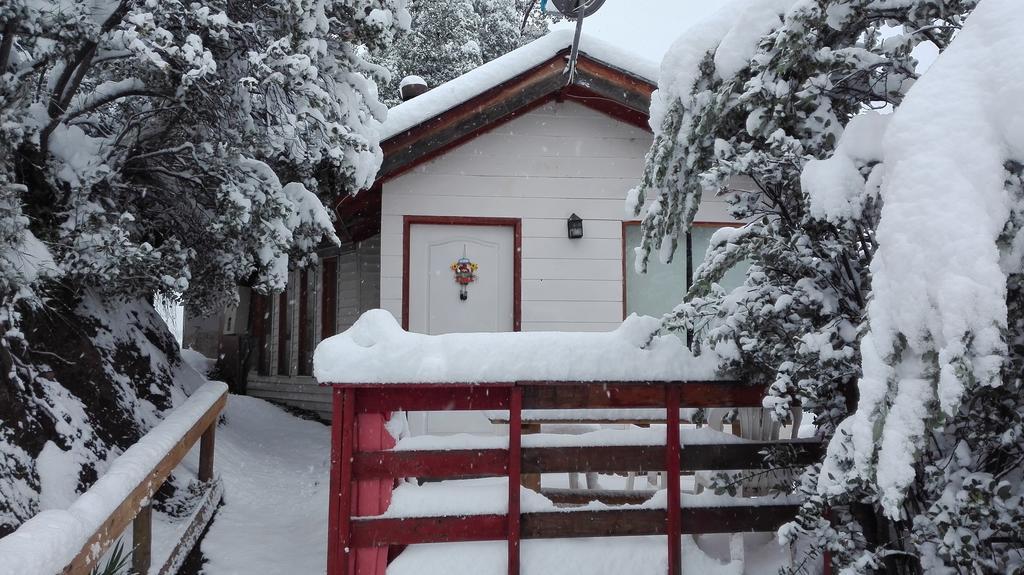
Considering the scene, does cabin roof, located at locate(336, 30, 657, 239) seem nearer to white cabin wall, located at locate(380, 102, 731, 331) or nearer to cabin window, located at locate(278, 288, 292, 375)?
white cabin wall, located at locate(380, 102, 731, 331)

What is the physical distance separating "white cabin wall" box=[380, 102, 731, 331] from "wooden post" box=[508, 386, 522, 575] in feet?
12.9

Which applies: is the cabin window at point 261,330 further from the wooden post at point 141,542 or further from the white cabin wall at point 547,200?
the wooden post at point 141,542

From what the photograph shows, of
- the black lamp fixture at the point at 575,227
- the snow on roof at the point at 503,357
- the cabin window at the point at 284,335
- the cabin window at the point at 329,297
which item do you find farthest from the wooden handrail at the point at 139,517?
the cabin window at the point at 284,335

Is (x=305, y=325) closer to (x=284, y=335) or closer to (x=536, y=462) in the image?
(x=284, y=335)

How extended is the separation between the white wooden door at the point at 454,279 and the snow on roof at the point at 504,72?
111 cm

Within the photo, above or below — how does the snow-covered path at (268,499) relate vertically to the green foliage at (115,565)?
below

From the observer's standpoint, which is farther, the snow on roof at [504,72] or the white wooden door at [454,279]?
the white wooden door at [454,279]

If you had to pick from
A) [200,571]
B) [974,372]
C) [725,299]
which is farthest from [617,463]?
[200,571]

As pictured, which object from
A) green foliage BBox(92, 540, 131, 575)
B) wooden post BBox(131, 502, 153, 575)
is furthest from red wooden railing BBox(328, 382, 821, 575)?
wooden post BBox(131, 502, 153, 575)

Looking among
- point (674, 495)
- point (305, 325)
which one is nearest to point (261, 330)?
point (305, 325)

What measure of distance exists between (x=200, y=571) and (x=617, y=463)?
2.93m

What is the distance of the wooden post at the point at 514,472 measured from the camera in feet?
9.71

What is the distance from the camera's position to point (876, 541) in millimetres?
2766

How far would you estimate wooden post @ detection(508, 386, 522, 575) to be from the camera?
2.96 meters
